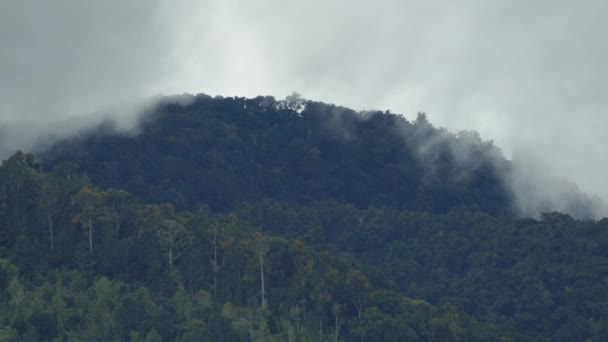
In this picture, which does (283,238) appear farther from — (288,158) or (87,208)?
(288,158)

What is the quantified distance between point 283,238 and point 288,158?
72.5 feet

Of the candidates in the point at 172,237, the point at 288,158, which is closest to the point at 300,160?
the point at 288,158

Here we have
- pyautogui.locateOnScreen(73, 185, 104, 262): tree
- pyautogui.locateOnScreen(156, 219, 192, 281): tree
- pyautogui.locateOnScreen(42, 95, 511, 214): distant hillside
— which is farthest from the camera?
pyautogui.locateOnScreen(42, 95, 511, 214): distant hillside

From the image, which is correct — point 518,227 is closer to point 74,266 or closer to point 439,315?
point 439,315

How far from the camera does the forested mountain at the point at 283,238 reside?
64.9 meters

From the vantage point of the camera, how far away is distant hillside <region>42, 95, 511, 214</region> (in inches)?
3425

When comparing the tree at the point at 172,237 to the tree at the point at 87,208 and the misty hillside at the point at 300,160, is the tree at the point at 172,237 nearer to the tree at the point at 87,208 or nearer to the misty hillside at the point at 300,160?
the tree at the point at 87,208

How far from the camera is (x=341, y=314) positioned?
6606 centimetres

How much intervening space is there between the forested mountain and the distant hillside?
0.40 ft

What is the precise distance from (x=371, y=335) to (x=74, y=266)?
13.7 meters

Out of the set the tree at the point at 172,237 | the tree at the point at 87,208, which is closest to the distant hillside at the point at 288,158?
the tree at the point at 87,208

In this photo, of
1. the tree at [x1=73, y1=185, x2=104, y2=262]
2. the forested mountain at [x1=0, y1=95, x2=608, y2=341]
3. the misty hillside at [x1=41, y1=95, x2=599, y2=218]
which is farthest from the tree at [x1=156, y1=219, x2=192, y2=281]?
the misty hillside at [x1=41, y1=95, x2=599, y2=218]

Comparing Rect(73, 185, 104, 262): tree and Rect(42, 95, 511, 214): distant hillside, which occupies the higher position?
Rect(42, 95, 511, 214): distant hillside

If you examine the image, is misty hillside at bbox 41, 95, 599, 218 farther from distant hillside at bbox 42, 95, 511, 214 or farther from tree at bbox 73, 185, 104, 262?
tree at bbox 73, 185, 104, 262
